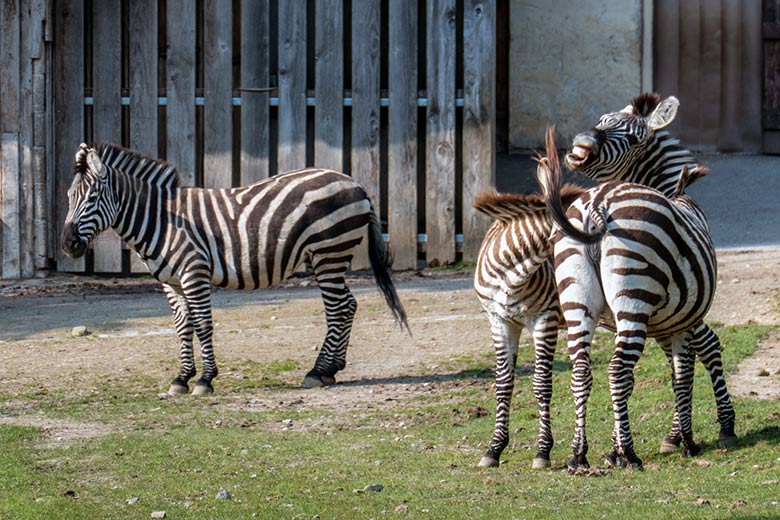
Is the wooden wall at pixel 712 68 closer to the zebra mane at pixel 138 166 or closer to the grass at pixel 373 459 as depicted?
the grass at pixel 373 459

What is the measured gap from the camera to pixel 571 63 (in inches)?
726

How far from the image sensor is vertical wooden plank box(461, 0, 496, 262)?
14875 mm

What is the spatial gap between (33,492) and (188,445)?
4.51 ft

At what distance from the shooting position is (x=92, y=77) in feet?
50.2

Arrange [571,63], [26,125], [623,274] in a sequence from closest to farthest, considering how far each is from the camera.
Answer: [623,274], [26,125], [571,63]

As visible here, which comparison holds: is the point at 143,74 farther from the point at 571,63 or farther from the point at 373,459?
the point at 373,459

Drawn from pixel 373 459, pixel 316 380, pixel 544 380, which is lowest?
pixel 373 459

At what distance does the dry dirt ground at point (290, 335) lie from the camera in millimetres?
10531

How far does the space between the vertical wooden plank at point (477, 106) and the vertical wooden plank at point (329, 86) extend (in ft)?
4.77

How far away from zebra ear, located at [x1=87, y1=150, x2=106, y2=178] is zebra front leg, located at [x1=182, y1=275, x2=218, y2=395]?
47.0 inches

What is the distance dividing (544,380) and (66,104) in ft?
29.7

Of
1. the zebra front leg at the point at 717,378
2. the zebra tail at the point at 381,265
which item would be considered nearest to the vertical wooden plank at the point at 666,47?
the zebra tail at the point at 381,265

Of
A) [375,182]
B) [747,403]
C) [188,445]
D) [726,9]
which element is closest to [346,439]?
[188,445]

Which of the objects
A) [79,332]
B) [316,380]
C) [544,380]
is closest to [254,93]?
[79,332]
